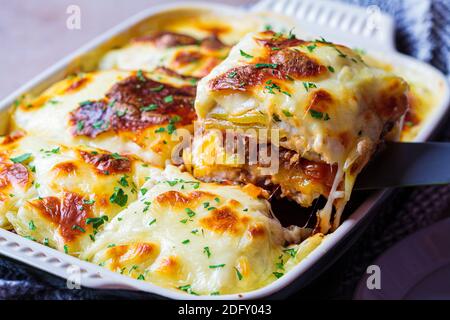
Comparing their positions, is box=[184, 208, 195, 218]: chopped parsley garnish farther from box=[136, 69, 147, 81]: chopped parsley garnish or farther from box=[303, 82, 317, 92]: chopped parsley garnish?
box=[136, 69, 147, 81]: chopped parsley garnish

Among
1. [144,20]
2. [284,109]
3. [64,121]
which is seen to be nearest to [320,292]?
[284,109]

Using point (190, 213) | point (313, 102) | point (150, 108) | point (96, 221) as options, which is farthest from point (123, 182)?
point (313, 102)

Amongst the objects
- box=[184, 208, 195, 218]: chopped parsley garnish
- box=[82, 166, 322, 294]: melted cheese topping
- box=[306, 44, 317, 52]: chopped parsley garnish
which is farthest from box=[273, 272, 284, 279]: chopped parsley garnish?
box=[306, 44, 317, 52]: chopped parsley garnish

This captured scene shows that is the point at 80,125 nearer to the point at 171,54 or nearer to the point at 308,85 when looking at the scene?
the point at 171,54

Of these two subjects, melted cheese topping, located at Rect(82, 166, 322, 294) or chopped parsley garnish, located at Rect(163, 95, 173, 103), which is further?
chopped parsley garnish, located at Rect(163, 95, 173, 103)

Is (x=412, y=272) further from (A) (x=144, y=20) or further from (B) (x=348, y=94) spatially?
(A) (x=144, y=20)
